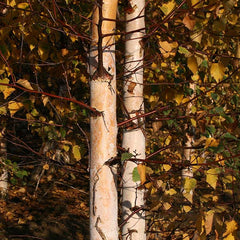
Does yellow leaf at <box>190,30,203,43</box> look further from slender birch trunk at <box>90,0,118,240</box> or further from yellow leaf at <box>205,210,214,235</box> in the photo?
yellow leaf at <box>205,210,214,235</box>

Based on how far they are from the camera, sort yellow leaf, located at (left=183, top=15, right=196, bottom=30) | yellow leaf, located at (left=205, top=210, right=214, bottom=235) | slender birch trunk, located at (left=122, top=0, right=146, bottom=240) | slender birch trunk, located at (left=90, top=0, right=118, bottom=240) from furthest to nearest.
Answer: slender birch trunk, located at (left=122, top=0, right=146, bottom=240) → yellow leaf, located at (left=205, top=210, right=214, bottom=235) → slender birch trunk, located at (left=90, top=0, right=118, bottom=240) → yellow leaf, located at (left=183, top=15, right=196, bottom=30)

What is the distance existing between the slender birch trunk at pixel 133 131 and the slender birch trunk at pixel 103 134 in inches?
15.3

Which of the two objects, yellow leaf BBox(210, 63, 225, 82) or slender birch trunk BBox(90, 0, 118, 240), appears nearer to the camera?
slender birch trunk BBox(90, 0, 118, 240)

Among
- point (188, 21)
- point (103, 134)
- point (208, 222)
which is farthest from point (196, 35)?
point (208, 222)

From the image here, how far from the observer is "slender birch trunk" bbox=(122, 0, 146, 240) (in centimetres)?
181

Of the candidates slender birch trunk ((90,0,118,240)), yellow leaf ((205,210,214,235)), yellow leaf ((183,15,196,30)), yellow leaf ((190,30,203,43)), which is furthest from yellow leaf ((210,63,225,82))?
yellow leaf ((205,210,214,235))

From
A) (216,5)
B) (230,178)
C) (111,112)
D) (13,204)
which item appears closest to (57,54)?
(111,112)

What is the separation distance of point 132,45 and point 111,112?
0.56 meters

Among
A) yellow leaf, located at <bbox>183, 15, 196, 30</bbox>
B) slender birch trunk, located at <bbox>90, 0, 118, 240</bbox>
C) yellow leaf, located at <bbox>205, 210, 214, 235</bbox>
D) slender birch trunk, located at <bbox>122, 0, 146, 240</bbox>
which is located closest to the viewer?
yellow leaf, located at <bbox>183, 15, 196, 30</bbox>

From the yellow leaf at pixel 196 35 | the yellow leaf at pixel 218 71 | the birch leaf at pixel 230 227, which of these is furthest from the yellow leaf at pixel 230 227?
the yellow leaf at pixel 196 35

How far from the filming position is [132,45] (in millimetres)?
1828

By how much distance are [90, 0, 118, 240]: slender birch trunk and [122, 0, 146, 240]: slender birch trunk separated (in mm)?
388

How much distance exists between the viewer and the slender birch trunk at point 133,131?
5.95 feet

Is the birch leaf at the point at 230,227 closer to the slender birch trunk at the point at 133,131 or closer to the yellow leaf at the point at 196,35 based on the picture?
the slender birch trunk at the point at 133,131
